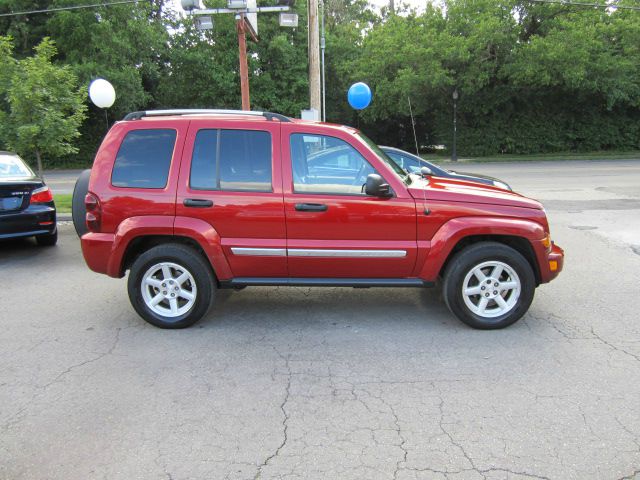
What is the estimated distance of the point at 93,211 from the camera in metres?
4.55

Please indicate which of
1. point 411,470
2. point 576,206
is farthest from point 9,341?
point 576,206

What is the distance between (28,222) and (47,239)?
891 mm

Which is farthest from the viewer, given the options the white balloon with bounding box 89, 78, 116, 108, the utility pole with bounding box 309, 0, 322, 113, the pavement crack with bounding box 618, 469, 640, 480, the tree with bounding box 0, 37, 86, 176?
the white balloon with bounding box 89, 78, 116, 108

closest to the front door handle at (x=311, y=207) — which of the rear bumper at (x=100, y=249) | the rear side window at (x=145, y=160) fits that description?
the rear side window at (x=145, y=160)

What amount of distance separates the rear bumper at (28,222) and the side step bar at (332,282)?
167 inches

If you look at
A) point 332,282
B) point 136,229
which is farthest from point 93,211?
point 332,282

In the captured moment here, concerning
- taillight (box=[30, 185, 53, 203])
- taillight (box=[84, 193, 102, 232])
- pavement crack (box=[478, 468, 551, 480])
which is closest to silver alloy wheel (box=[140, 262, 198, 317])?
taillight (box=[84, 193, 102, 232])

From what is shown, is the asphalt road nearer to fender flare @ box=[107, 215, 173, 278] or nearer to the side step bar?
the side step bar

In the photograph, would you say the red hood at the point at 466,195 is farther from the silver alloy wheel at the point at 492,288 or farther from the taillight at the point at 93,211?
the taillight at the point at 93,211

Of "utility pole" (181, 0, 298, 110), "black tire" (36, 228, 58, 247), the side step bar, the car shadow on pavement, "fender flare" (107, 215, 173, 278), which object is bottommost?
the car shadow on pavement

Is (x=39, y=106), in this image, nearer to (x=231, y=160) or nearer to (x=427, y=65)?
(x=231, y=160)

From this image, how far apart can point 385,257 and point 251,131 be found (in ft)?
5.47

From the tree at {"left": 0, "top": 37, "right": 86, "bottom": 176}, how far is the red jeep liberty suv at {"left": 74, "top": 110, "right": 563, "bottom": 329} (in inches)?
288

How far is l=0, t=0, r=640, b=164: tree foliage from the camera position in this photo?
2325cm
